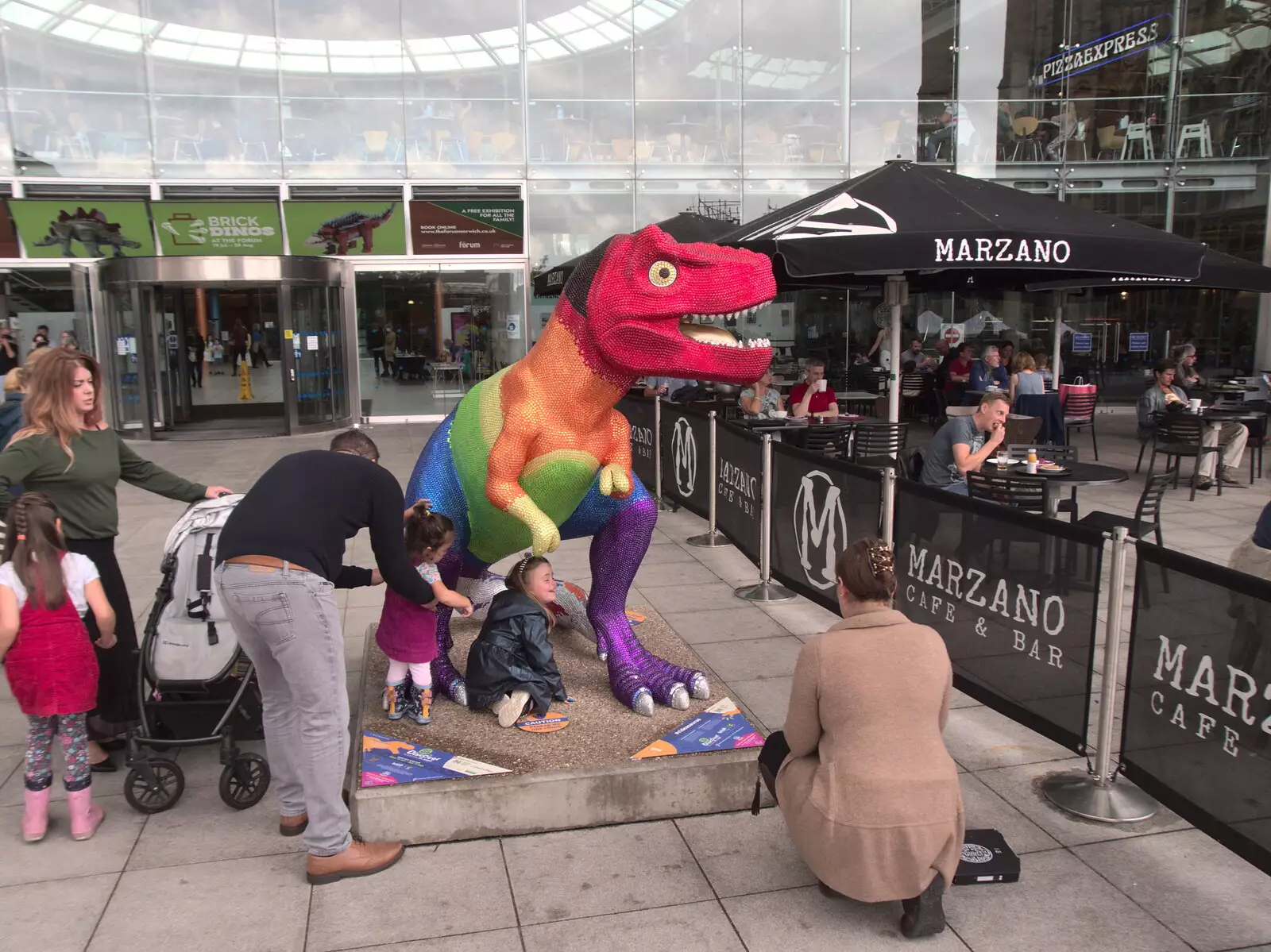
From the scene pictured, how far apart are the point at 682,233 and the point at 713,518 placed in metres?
3.59

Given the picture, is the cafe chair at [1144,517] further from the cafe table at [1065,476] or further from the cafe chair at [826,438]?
the cafe chair at [826,438]

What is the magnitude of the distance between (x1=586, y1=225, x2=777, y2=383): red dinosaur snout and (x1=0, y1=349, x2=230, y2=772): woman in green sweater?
227cm

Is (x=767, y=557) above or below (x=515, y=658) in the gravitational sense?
below

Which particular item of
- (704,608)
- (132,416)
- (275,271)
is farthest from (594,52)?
(704,608)

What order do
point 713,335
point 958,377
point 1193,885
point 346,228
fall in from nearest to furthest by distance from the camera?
1. point 1193,885
2. point 713,335
3. point 958,377
4. point 346,228

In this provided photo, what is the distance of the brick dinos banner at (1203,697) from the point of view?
10.4 feet

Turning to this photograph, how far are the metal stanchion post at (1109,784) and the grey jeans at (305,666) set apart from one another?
2.93 m

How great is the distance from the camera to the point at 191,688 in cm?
436

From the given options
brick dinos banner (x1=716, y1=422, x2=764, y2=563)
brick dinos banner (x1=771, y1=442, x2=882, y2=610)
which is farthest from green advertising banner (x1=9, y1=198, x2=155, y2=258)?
brick dinos banner (x1=771, y1=442, x2=882, y2=610)

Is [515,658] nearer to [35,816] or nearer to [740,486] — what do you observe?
[35,816]

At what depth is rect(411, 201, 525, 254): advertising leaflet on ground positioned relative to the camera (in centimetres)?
1783

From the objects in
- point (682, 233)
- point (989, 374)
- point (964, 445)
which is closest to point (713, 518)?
point (964, 445)

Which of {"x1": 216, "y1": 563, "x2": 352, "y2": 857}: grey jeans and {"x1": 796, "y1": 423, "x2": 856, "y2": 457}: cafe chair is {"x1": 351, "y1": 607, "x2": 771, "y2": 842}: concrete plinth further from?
{"x1": 796, "y1": 423, "x2": 856, "y2": 457}: cafe chair

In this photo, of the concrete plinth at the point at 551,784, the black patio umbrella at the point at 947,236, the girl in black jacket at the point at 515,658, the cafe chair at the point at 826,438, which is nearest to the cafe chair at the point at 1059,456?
the black patio umbrella at the point at 947,236
